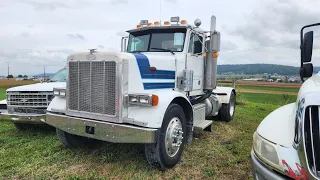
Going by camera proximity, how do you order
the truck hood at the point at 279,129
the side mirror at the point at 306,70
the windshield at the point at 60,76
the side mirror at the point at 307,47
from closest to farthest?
the truck hood at the point at 279,129 < the side mirror at the point at 307,47 < the side mirror at the point at 306,70 < the windshield at the point at 60,76

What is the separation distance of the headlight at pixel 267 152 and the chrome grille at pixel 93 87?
2.10 m

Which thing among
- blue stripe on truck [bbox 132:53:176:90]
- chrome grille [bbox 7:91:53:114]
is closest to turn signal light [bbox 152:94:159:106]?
blue stripe on truck [bbox 132:53:176:90]

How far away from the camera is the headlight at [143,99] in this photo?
380 centimetres

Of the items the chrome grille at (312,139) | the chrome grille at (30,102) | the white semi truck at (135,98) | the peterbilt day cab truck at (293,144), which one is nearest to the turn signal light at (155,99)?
the white semi truck at (135,98)

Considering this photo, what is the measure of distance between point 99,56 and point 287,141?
112 inches

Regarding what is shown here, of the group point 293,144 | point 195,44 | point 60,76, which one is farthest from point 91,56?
point 60,76

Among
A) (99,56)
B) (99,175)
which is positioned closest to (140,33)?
(99,56)

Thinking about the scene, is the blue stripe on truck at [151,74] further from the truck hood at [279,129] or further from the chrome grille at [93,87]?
the truck hood at [279,129]

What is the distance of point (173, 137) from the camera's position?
4219 millimetres

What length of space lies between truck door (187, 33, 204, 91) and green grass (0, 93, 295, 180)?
53.8 inches

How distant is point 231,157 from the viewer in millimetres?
4820

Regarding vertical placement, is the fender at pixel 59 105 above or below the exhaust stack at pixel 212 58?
below

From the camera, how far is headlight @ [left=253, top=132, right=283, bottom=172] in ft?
8.40

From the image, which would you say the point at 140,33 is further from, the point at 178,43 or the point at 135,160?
the point at 135,160
